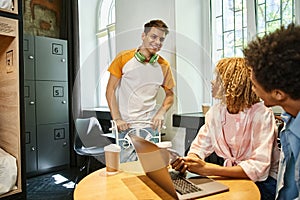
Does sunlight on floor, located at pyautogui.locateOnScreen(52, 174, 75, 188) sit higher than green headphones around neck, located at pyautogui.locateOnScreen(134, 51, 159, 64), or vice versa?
green headphones around neck, located at pyautogui.locateOnScreen(134, 51, 159, 64)

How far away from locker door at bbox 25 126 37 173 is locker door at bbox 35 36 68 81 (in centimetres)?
68

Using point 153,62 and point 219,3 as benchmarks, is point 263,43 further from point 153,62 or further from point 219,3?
point 219,3

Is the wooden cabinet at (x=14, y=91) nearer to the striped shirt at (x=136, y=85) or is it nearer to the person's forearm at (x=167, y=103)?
the striped shirt at (x=136, y=85)

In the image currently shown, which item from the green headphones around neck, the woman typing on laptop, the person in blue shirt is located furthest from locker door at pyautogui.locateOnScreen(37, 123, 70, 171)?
the person in blue shirt

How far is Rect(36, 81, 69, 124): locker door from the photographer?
136 inches

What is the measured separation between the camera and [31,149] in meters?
3.40

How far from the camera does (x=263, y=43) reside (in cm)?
81

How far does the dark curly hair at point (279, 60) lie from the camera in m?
0.74

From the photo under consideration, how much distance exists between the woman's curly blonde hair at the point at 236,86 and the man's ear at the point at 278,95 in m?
0.35

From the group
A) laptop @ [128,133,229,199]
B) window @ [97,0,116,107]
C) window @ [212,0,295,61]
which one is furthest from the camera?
window @ [212,0,295,61]

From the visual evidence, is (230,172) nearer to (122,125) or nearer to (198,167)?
(198,167)

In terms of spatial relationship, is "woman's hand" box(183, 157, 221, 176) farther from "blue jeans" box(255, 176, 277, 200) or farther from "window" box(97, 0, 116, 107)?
"window" box(97, 0, 116, 107)

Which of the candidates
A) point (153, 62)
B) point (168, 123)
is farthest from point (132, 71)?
point (168, 123)

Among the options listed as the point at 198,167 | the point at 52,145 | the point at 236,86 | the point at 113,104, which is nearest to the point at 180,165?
the point at 198,167
